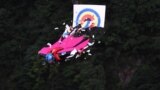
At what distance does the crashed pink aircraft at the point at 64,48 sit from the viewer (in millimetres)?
8680

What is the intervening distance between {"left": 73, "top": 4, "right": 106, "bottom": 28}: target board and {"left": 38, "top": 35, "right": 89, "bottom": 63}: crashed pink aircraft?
32 cm

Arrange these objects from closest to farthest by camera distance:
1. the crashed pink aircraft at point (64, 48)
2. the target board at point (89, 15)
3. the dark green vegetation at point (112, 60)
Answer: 1. the dark green vegetation at point (112, 60)
2. the crashed pink aircraft at point (64, 48)
3. the target board at point (89, 15)

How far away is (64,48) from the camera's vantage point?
874 centimetres

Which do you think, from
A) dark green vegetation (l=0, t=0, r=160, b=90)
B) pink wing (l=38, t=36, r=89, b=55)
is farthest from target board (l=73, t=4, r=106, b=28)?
pink wing (l=38, t=36, r=89, b=55)

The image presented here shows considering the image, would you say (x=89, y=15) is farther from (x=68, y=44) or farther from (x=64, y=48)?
(x=64, y=48)

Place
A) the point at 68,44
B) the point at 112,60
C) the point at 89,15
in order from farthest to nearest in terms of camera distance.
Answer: the point at 89,15
the point at 68,44
the point at 112,60

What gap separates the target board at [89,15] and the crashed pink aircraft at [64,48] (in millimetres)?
320

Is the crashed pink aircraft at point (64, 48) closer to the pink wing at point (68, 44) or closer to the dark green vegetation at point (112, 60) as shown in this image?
the pink wing at point (68, 44)

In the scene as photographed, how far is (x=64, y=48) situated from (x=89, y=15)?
0.76 meters

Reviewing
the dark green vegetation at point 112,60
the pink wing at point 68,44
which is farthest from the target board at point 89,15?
the pink wing at point 68,44

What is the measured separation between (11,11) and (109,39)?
253 cm

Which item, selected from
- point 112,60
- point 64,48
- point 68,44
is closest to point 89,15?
point 68,44

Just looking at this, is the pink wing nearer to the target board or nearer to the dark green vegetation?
the dark green vegetation

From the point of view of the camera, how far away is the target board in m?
8.84
